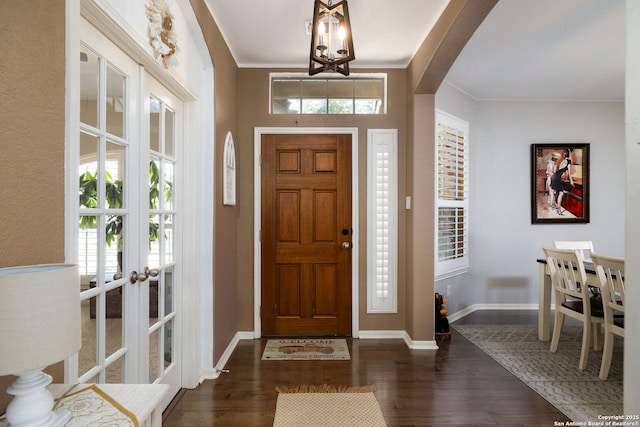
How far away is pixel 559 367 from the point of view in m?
2.84

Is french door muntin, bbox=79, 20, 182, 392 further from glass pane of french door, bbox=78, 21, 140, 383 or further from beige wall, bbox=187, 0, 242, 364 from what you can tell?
beige wall, bbox=187, 0, 242, 364

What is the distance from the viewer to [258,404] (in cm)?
232

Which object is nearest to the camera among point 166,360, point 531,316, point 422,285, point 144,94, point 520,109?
point 144,94

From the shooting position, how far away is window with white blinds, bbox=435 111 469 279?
3932 millimetres

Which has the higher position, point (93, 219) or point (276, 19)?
point (276, 19)

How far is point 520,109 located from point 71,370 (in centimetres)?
513

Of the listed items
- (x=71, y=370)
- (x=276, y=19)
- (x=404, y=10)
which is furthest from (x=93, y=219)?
(x=404, y=10)

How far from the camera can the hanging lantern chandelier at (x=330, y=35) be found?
1.96 meters

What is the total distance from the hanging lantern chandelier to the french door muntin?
94cm

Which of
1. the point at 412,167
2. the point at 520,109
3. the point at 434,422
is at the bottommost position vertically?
the point at 434,422

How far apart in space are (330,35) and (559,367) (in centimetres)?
297

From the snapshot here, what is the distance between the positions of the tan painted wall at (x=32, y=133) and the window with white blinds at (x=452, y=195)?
3416 millimetres

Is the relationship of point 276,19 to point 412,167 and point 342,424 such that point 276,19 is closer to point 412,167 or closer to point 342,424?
point 412,167

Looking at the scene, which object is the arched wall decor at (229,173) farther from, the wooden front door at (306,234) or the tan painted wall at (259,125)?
the wooden front door at (306,234)
